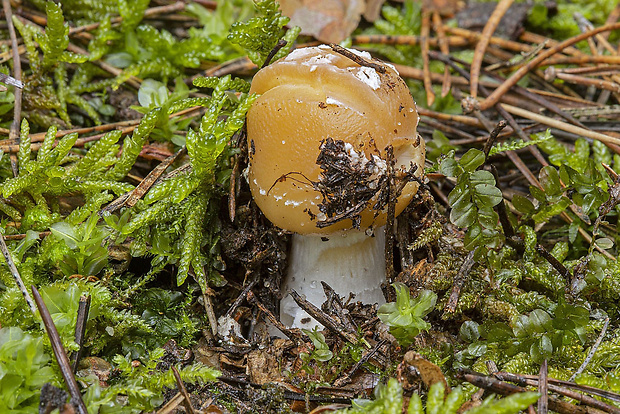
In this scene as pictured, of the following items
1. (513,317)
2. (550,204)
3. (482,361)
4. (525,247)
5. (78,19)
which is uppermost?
(78,19)

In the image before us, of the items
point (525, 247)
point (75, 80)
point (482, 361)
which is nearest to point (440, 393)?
point (482, 361)

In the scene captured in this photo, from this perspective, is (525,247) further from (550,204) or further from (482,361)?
(482,361)

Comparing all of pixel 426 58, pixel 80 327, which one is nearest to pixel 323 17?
pixel 426 58

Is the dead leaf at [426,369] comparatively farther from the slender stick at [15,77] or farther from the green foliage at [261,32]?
the slender stick at [15,77]

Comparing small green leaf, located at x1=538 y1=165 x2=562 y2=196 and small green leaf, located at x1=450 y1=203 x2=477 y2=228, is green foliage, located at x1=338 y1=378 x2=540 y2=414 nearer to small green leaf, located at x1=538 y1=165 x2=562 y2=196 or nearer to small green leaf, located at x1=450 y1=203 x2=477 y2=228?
small green leaf, located at x1=450 y1=203 x2=477 y2=228

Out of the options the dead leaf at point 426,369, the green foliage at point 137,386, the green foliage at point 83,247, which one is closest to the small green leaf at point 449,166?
the dead leaf at point 426,369

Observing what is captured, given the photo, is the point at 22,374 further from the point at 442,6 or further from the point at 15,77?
the point at 442,6

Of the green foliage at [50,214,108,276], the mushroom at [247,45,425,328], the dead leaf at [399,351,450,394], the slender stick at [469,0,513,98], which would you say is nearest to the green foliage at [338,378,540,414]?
the dead leaf at [399,351,450,394]
